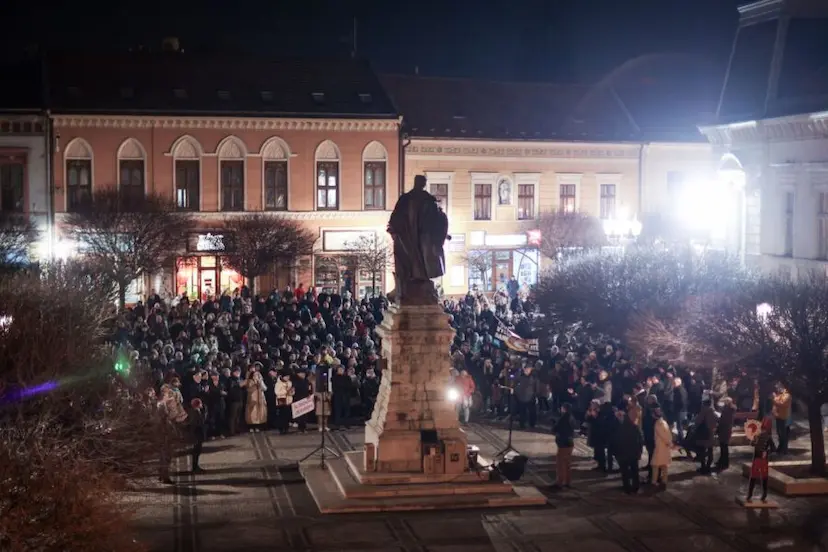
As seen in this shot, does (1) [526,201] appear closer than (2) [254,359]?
No

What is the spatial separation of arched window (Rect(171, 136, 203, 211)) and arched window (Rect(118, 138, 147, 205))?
1.14m

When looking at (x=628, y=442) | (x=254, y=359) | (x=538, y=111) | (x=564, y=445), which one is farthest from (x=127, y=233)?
(x=628, y=442)

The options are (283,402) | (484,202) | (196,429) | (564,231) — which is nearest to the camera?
(196,429)

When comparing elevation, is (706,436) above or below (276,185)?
below

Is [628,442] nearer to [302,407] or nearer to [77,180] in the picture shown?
[302,407]

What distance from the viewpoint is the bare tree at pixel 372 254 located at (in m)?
45.8

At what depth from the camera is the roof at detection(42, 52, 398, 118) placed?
150ft

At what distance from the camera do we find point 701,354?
80.2 feet

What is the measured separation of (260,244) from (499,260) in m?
11.0

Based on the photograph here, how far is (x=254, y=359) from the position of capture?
93.6ft

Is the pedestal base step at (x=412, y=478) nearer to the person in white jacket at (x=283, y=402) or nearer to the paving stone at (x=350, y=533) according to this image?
the paving stone at (x=350, y=533)

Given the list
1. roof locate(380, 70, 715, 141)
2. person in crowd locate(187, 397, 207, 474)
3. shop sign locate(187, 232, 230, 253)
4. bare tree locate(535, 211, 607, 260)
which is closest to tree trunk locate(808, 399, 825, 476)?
person in crowd locate(187, 397, 207, 474)

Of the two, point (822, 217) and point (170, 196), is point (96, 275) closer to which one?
point (170, 196)

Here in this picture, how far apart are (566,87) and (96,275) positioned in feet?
85.0
